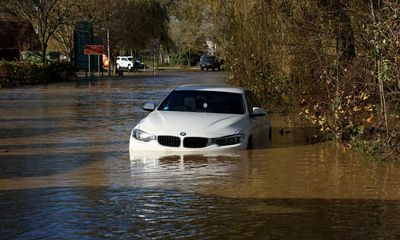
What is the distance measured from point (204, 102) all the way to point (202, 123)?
1.36 meters

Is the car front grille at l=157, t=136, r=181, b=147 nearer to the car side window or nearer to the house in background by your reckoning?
the car side window

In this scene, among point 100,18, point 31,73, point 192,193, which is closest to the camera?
point 192,193

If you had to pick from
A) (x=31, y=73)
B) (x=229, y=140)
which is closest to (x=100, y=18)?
(x=31, y=73)

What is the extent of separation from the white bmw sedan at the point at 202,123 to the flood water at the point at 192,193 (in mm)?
241

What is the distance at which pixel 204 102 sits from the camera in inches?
519

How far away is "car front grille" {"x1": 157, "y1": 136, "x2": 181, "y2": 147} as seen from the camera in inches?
457

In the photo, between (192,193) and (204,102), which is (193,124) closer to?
(204,102)

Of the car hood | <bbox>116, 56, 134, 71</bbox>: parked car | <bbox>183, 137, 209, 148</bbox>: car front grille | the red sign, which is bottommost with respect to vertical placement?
<bbox>183, 137, 209, 148</bbox>: car front grille

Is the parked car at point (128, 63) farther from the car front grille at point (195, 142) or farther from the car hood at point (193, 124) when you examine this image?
the car front grille at point (195, 142)

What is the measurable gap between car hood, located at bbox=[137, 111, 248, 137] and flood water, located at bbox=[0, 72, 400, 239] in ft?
1.41

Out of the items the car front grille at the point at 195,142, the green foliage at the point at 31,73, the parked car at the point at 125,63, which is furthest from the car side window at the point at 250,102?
the parked car at the point at 125,63

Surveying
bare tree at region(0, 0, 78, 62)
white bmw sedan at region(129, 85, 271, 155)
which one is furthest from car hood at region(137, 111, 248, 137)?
bare tree at region(0, 0, 78, 62)

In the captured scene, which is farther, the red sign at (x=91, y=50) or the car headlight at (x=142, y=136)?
the red sign at (x=91, y=50)

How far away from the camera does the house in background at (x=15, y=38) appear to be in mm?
56856
